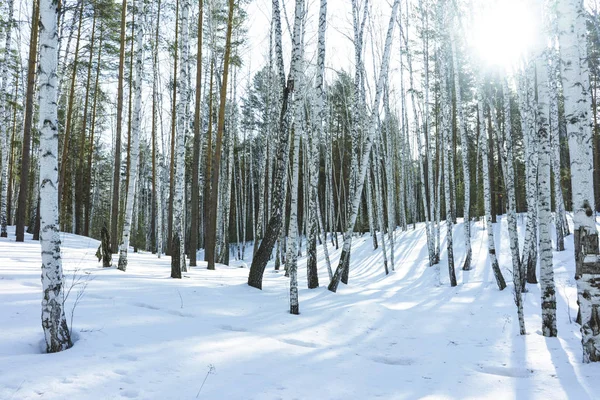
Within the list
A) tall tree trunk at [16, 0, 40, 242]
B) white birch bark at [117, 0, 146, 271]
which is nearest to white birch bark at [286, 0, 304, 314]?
white birch bark at [117, 0, 146, 271]

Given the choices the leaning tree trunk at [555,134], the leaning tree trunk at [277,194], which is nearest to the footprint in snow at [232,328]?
the leaning tree trunk at [277,194]

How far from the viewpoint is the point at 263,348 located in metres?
4.49

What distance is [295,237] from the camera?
673 cm

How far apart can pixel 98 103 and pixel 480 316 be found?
21.6 meters

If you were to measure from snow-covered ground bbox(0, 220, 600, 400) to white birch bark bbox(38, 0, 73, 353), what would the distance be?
273mm

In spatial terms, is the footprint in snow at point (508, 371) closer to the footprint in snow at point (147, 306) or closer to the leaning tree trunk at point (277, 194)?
the leaning tree trunk at point (277, 194)

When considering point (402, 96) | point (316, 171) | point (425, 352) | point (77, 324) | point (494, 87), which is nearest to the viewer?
point (77, 324)

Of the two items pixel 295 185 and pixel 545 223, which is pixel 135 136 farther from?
pixel 545 223

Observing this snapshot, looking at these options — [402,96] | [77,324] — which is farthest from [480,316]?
[402,96]

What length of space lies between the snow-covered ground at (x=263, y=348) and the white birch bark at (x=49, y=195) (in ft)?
0.89

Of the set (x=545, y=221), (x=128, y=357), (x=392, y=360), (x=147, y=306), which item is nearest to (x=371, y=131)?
(x=545, y=221)

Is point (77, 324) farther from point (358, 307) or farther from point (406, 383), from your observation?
point (358, 307)

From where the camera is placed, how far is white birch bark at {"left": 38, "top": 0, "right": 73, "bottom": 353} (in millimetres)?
3588

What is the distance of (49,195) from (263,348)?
2.93 metres
